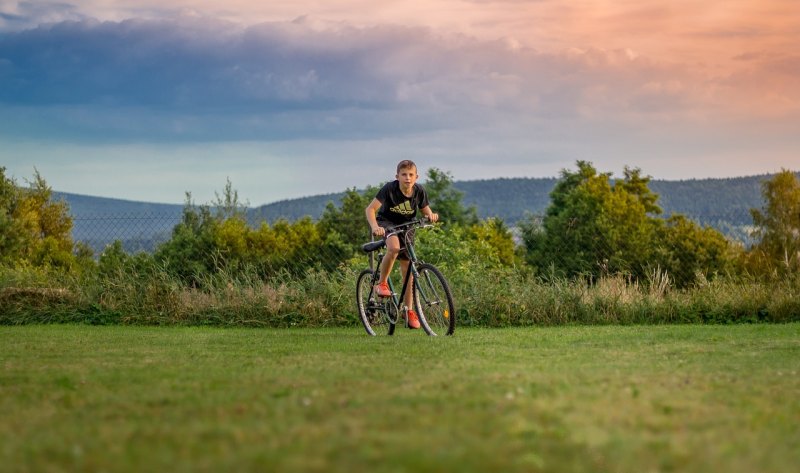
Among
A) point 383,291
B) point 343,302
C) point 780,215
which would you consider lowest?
point 343,302

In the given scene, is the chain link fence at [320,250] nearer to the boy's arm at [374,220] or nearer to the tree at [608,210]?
the boy's arm at [374,220]

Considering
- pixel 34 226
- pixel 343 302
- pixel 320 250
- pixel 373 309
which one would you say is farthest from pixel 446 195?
pixel 373 309

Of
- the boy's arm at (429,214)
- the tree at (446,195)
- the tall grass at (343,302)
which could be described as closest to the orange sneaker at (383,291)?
the boy's arm at (429,214)

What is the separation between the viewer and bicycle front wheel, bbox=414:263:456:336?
36.6 ft

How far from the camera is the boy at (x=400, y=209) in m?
11.4

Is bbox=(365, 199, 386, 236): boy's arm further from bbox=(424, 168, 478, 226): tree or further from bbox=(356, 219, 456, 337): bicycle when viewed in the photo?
bbox=(424, 168, 478, 226): tree

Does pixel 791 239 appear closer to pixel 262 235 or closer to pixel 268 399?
pixel 262 235

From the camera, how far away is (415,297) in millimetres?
11594

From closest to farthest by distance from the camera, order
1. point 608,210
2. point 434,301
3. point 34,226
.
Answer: point 434,301 → point 34,226 → point 608,210

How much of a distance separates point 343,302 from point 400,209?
313cm

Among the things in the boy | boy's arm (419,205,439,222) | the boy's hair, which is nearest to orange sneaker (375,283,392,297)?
the boy

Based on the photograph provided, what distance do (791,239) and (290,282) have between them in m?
79.1

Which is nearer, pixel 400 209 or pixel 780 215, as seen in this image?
pixel 400 209

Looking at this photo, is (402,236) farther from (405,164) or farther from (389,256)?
(405,164)
